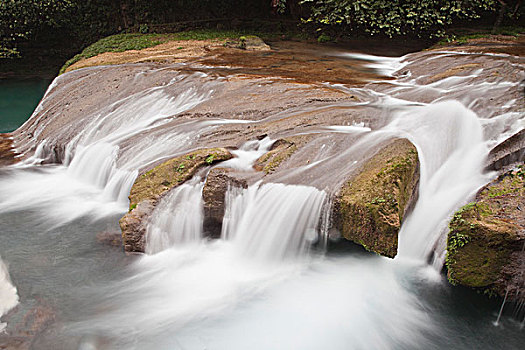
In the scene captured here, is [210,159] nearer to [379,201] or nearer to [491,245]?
[379,201]

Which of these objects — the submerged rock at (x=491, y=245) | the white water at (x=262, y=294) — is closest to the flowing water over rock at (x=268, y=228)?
the white water at (x=262, y=294)

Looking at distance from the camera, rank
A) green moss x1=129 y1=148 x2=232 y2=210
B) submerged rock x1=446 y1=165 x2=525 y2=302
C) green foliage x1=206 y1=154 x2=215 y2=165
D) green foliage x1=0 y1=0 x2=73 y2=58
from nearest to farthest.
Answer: submerged rock x1=446 y1=165 x2=525 y2=302 < green moss x1=129 y1=148 x2=232 y2=210 < green foliage x1=206 y1=154 x2=215 y2=165 < green foliage x1=0 y1=0 x2=73 y2=58

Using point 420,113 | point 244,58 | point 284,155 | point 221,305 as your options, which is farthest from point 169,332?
point 244,58

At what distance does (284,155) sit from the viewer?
17.2ft

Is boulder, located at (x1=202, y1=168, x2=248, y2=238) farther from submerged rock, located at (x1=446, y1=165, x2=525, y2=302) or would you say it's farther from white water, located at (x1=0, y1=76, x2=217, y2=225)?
submerged rock, located at (x1=446, y1=165, x2=525, y2=302)

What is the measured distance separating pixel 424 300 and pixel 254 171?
2.40 m

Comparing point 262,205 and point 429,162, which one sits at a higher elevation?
point 429,162

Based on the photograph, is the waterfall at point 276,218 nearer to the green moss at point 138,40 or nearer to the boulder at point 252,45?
the boulder at point 252,45

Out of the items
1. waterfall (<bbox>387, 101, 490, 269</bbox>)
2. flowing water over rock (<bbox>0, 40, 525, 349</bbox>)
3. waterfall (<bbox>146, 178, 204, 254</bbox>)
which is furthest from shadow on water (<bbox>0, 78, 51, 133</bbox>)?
waterfall (<bbox>387, 101, 490, 269</bbox>)

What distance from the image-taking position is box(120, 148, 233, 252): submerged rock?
16.4 feet

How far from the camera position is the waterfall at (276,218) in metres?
4.61

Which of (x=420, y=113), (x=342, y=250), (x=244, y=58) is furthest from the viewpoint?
(x=244, y=58)

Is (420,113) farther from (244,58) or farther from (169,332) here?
(244,58)

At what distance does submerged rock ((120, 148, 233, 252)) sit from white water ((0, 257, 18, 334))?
48.6 inches
